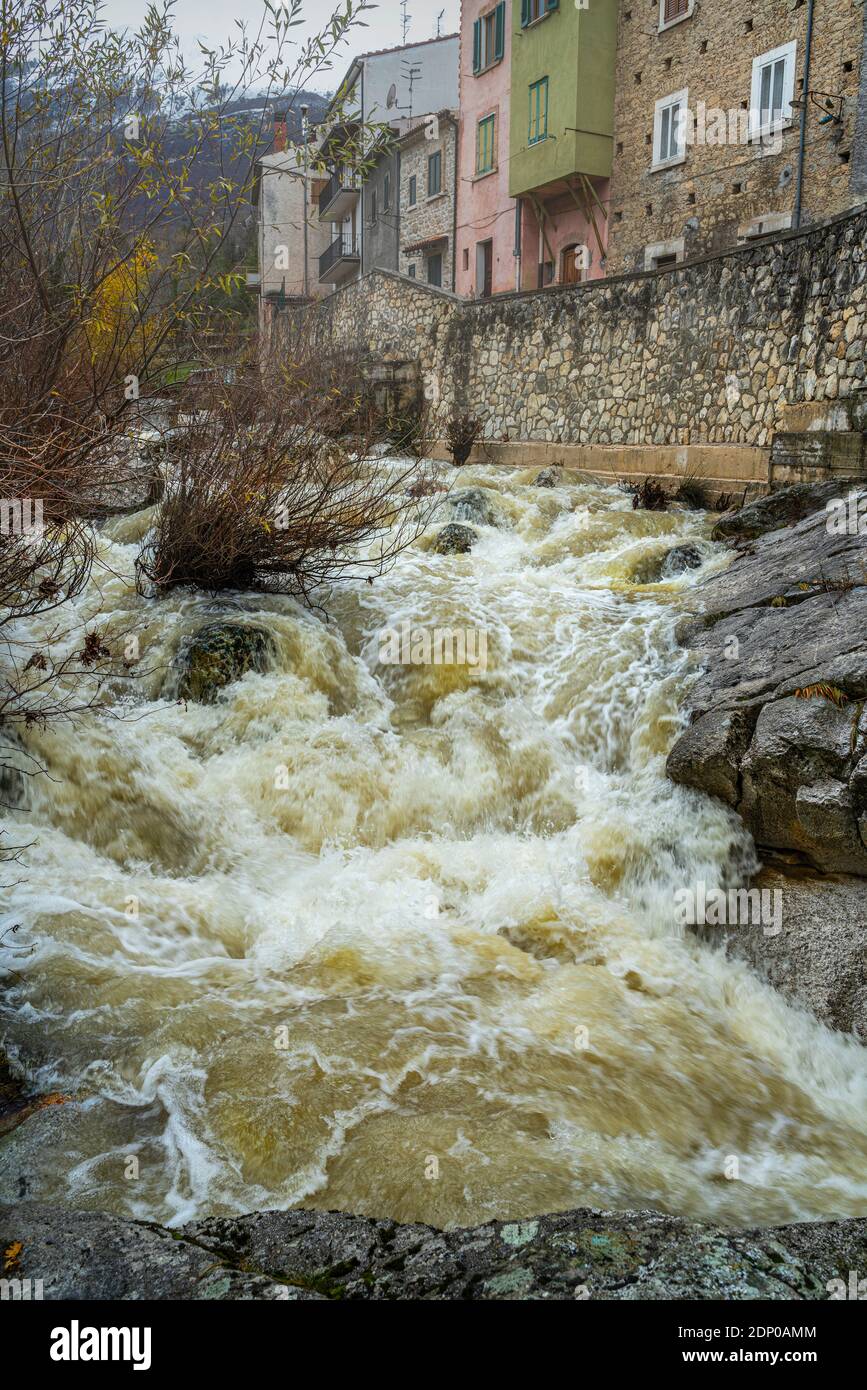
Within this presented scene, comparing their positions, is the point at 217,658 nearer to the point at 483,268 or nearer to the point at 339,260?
the point at 483,268

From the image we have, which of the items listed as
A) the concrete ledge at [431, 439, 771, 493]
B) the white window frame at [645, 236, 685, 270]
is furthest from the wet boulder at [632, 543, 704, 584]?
the white window frame at [645, 236, 685, 270]

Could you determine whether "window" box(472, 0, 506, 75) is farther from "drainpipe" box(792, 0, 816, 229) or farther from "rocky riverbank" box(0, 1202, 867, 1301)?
"rocky riverbank" box(0, 1202, 867, 1301)

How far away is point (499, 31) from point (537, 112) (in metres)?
3.65

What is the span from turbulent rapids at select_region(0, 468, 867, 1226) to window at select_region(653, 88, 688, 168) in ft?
50.3

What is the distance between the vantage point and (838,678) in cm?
517

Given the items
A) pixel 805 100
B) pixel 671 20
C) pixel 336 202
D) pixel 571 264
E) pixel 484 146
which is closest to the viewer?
pixel 805 100

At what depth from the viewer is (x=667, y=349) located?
13.1 metres

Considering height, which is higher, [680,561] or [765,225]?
[765,225]

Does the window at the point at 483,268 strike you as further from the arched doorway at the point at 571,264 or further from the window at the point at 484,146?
the arched doorway at the point at 571,264

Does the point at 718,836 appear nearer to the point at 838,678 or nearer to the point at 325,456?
the point at 838,678

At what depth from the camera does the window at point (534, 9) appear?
21.2 m

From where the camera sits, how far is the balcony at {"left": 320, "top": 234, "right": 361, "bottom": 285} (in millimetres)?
34938

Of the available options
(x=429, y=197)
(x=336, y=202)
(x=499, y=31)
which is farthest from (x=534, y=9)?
(x=336, y=202)
